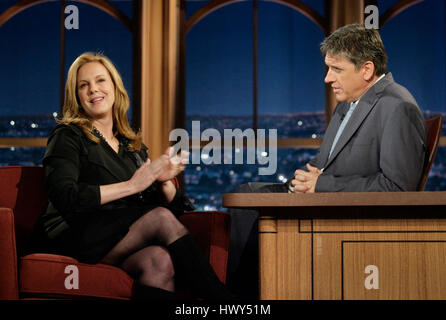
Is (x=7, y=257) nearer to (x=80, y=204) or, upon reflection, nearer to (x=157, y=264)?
(x=80, y=204)

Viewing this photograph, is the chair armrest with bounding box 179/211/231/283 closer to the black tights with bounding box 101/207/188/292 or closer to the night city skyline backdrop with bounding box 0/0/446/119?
the black tights with bounding box 101/207/188/292

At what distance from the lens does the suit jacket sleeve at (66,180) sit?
2082 millimetres

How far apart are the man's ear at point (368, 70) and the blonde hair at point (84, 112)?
1.06 m

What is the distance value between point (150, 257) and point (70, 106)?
2.56 ft

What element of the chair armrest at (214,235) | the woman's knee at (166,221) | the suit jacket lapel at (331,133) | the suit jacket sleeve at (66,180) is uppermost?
the suit jacket lapel at (331,133)

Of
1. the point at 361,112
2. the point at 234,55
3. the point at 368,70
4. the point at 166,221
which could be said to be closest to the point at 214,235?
the point at 166,221

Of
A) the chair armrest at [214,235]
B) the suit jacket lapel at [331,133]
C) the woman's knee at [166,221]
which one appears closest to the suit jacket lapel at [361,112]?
the suit jacket lapel at [331,133]

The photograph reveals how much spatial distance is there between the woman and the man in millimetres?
374

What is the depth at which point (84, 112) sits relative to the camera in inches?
95.3

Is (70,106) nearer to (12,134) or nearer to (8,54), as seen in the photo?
(12,134)

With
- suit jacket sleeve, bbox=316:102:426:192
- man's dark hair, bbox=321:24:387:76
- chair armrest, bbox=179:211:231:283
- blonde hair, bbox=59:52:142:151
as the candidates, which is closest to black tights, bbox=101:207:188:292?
chair armrest, bbox=179:211:231:283

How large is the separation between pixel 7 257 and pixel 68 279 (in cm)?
23

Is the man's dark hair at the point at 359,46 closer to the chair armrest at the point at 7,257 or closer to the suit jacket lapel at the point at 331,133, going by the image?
the suit jacket lapel at the point at 331,133

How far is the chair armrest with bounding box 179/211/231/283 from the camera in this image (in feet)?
7.21
